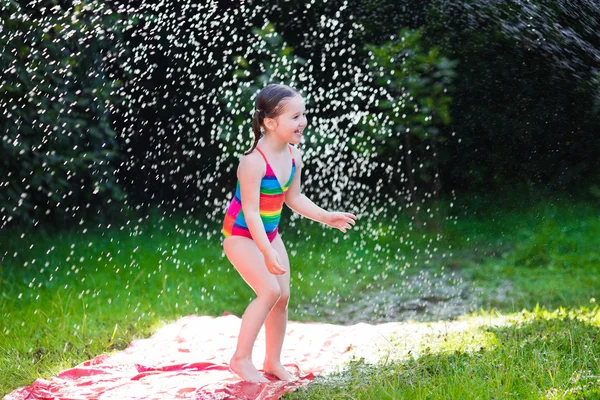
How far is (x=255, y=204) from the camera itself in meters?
3.72

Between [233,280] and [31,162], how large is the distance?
1.97 metres

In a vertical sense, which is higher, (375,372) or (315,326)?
(375,372)

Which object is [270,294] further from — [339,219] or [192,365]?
[192,365]

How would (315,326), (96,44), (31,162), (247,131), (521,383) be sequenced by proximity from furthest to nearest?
(247,131) → (96,44) → (31,162) → (315,326) → (521,383)

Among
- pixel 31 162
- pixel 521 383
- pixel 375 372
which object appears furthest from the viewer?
pixel 31 162

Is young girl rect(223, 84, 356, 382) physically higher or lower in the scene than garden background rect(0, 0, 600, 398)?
higher

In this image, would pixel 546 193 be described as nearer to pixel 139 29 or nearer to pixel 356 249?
pixel 356 249

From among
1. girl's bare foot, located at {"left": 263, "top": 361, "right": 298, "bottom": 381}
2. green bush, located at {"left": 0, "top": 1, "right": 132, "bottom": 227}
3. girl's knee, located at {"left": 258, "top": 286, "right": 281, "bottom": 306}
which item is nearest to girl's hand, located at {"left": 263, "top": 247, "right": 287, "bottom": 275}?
girl's knee, located at {"left": 258, "top": 286, "right": 281, "bottom": 306}

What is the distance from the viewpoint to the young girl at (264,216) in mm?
3725

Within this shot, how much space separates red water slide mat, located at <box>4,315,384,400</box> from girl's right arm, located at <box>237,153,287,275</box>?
0.60 meters

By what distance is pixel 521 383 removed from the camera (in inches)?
144

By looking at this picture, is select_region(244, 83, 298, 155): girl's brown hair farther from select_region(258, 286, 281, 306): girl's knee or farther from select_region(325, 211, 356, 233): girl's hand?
select_region(258, 286, 281, 306): girl's knee

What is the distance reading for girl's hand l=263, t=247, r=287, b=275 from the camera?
3625mm

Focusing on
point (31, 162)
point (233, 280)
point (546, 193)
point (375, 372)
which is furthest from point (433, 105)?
point (375, 372)
